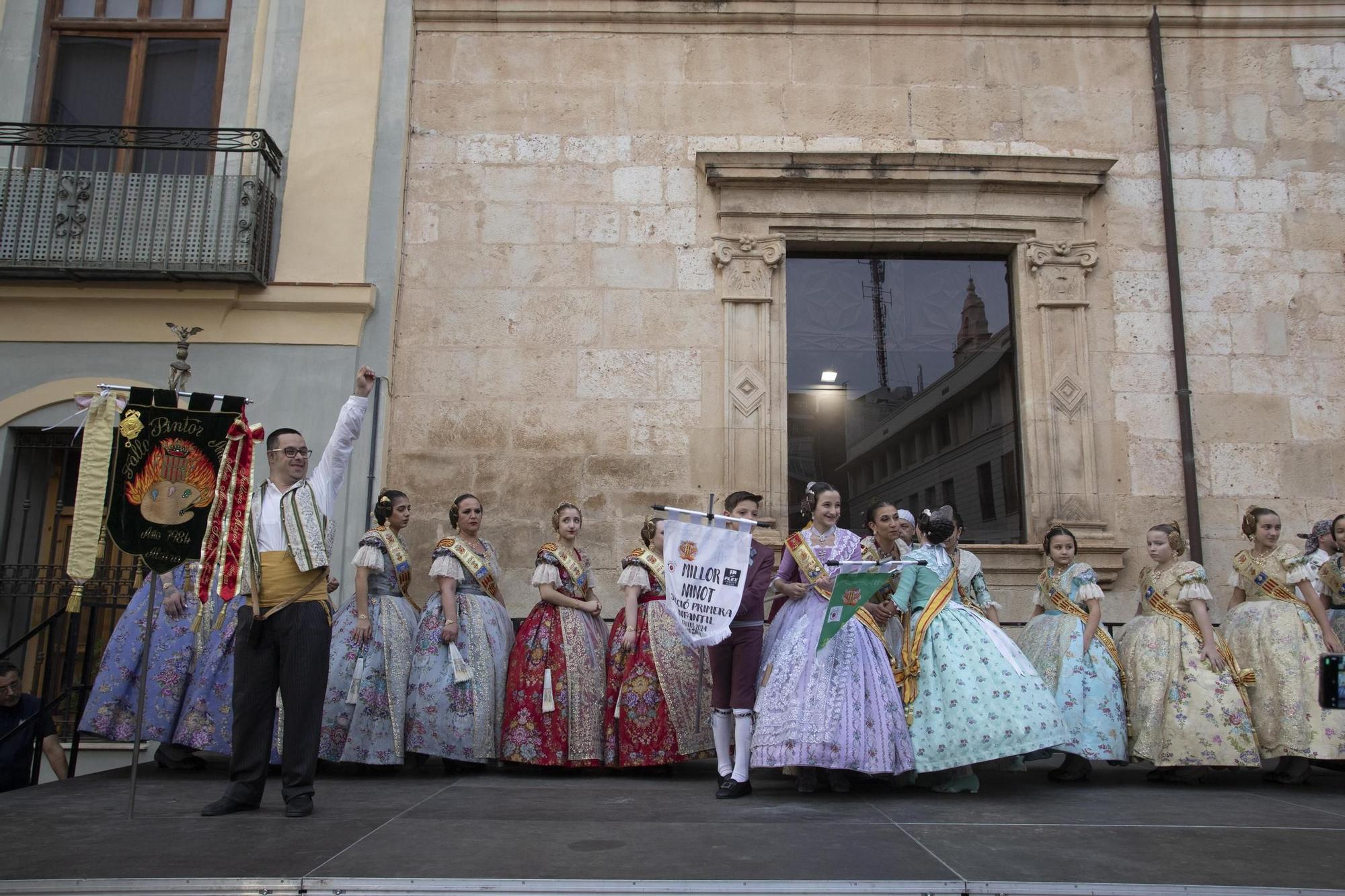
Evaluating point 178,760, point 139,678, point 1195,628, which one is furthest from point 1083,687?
point 139,678

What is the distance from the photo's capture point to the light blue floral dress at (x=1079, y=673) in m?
6.68

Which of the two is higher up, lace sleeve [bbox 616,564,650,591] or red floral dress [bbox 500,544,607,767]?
lace sleeve [bbox 616,564,650,591]

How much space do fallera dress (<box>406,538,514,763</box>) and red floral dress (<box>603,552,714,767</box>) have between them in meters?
0.75

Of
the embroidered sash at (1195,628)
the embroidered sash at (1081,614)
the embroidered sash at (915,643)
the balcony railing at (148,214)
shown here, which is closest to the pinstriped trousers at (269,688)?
the embroidered sash at (915,643)

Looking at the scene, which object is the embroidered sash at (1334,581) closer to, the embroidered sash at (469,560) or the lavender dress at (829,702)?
the lavender dress at (829,702)

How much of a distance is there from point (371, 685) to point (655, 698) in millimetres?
1803

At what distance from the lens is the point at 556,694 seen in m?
7.05

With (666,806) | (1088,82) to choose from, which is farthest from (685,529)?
(1088,82)

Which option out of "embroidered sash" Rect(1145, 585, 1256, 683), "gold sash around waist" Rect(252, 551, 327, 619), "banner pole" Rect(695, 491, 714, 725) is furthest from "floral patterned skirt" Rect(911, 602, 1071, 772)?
"gold sash around waist" Rect(252, 551, 327, 619)

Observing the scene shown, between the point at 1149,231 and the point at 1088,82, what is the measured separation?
4.90ft

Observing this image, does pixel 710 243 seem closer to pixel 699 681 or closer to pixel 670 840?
pixel 699 681

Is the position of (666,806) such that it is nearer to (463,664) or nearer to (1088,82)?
(463,664)

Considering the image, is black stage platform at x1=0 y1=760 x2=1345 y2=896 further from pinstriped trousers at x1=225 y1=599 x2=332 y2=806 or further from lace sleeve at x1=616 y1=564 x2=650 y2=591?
lace sleeve at x1=616 y1=564 x2=650 y2=591

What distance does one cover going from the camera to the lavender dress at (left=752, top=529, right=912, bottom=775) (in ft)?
18.8
